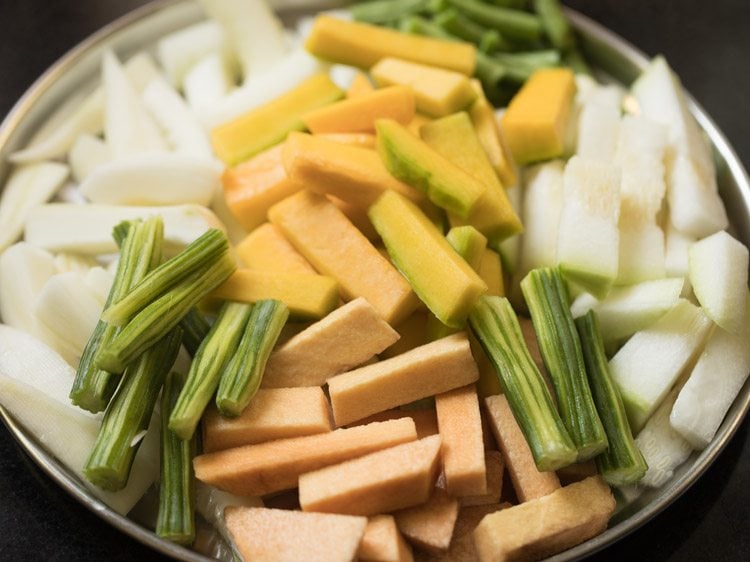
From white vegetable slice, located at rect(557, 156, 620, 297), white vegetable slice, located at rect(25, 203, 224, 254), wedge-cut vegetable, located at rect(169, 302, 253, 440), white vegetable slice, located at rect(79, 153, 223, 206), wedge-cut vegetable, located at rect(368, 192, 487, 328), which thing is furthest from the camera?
white vegetable slice, located at rect(79, 153, 223, 206)

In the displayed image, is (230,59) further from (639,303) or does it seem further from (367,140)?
A: (639,303)

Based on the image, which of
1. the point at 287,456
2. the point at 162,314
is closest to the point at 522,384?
the point at 287,456

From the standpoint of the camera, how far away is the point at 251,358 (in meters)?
1.48

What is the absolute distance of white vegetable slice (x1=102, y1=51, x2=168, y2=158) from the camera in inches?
79.7

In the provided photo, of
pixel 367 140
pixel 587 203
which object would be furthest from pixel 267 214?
pixel 587 203

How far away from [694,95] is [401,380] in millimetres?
1572

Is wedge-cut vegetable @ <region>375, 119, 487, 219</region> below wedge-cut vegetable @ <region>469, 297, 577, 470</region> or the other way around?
the other way around

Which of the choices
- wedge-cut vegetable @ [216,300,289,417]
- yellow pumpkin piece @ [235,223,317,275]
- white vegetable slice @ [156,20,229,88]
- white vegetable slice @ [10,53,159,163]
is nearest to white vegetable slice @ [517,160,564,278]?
yellow pumpkin piece @ [235,223,317,275]

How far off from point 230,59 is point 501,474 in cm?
141

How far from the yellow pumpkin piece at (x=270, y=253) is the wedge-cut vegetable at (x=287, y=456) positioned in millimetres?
385

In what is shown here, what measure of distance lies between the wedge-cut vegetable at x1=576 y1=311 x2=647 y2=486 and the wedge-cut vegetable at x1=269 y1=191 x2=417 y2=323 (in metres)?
0.35

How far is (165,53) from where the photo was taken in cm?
227

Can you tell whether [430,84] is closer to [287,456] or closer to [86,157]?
[86,157]

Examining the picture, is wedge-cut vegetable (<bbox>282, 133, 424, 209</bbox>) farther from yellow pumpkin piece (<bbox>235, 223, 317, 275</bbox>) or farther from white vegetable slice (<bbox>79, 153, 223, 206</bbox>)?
white vegetable slice (<bbox>79, 153, 223, 206</bbox>)
